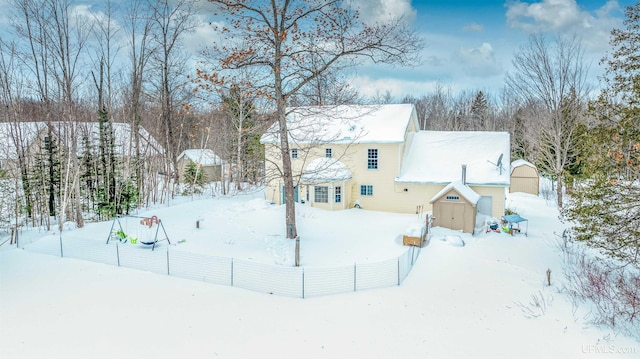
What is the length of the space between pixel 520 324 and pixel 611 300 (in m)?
2.32

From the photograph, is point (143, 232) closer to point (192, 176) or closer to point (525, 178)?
point (192, 176)

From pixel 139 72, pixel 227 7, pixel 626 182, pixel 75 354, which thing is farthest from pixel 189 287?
pixel 139 72

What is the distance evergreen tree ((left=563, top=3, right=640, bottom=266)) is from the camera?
8008mm

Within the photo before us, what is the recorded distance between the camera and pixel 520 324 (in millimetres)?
7828

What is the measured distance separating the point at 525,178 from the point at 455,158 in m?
10.8

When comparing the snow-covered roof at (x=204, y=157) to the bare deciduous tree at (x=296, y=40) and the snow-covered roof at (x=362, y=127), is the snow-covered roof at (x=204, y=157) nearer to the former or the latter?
the snow-covered roof at (x=362, y=127)

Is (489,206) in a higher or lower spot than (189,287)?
higher

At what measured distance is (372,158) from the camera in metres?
20.7

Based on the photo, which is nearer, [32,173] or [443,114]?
[32,173]

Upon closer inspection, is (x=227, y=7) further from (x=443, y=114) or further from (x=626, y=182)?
(x=443, y=114)

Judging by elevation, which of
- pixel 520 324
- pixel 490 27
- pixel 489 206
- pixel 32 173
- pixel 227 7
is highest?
pixel 490 27

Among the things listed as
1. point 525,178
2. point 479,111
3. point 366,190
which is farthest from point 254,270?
point 479,111

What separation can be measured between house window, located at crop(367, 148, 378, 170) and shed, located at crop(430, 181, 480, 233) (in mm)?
4666

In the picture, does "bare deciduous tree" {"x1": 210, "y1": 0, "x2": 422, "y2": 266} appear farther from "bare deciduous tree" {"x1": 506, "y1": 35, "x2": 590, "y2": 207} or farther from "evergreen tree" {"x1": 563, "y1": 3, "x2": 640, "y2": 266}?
"bare deciduous tree" {"x1": 506, "y1": 35, "x2": 590, "y2": 207}
